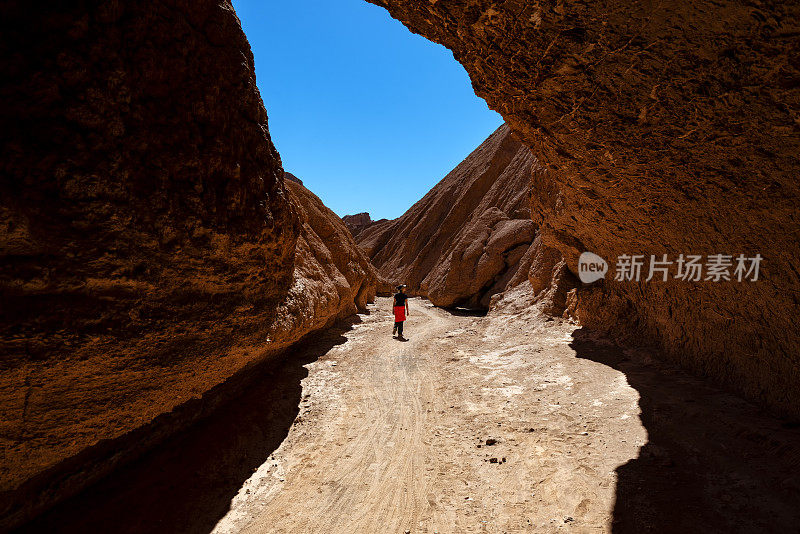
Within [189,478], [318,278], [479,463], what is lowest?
[189,478]

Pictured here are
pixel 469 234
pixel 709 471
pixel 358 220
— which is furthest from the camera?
pixel 358 220

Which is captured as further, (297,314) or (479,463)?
(297,314)

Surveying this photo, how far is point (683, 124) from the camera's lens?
3424mm

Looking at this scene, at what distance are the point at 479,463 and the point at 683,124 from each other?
4223 mm

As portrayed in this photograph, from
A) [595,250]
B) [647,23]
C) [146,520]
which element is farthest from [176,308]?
[595,250]

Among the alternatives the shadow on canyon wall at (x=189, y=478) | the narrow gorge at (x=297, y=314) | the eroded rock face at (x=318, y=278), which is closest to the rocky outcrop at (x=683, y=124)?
the narrow gorge at (x=297, y=314)

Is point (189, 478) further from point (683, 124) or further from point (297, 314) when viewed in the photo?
point (683, 124)

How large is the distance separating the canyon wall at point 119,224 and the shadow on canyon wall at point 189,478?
267 millimetres

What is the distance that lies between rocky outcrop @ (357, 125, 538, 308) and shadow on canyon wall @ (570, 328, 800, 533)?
24.8 ft

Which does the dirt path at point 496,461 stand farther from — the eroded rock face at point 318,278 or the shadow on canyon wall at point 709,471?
the eroded rock face at point 318,278

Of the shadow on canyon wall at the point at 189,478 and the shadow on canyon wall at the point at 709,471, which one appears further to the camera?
the shadow on canyon wall at the point at 189,478

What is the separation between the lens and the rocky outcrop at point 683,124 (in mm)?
2744

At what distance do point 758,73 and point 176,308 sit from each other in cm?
573

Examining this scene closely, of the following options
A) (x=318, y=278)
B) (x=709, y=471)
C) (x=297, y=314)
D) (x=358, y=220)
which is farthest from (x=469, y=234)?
(x=358, y=220)
